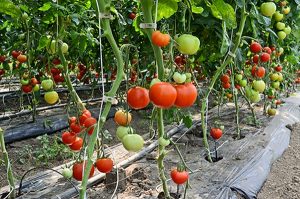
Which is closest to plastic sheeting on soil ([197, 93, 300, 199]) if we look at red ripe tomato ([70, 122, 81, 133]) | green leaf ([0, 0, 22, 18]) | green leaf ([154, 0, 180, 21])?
red ripe tomato ([70, 122, 81, 133])

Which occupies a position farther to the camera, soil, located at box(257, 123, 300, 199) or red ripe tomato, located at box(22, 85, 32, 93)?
red ripe tomato, located at box(22, 85, 32, 93)

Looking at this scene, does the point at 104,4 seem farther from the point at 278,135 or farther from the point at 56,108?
the point at 56,108

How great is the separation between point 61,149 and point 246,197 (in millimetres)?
1754

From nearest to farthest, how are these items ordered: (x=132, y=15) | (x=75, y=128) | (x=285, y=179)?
(x=75, y=128) → (x=285, y=179) → (x=132, y=15)

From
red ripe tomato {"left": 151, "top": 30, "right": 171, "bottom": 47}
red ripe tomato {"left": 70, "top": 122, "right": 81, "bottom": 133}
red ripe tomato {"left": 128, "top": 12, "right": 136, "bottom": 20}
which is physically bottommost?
red ripe tomato {"left": 70, "top": 122, "right": 81, "bottom": 133}

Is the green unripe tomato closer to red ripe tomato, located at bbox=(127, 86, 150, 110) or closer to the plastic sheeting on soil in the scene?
the plastic sheeting on soil

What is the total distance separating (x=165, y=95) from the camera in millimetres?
1077

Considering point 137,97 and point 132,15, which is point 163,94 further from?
point 132,15

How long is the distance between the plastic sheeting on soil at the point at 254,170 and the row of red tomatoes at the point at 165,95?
1.33 metres

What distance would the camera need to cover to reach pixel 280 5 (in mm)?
3029

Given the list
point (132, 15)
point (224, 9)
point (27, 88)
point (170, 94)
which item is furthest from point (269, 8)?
point (27, 88)

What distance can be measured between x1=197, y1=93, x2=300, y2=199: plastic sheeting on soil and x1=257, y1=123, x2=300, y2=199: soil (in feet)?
0.19

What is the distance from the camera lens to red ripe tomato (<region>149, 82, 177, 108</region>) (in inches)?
42.4

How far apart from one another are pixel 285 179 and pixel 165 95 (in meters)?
2.43
